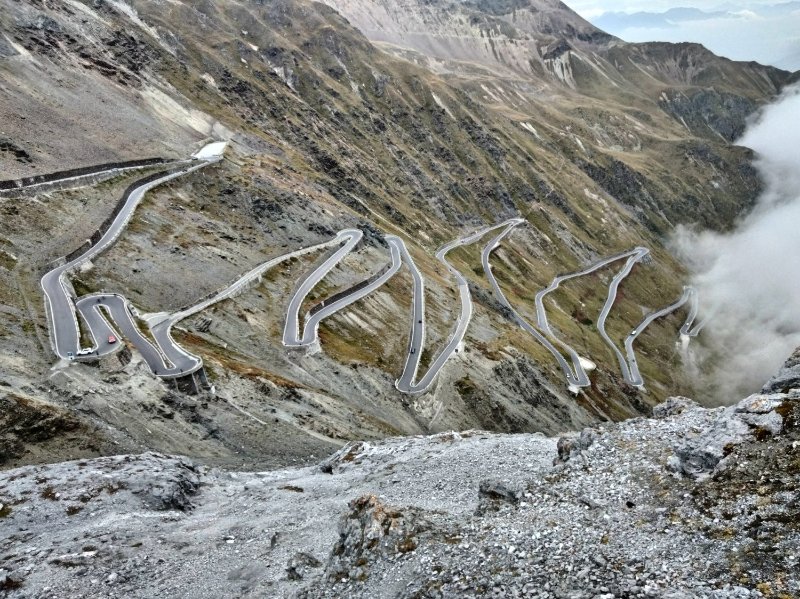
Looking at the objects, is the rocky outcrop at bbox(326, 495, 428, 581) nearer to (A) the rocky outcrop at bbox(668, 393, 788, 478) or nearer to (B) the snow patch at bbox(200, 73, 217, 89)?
(A) the rocky outcrop at bbox(668, 393, 788, 478)

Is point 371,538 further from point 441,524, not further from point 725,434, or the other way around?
point 725,434

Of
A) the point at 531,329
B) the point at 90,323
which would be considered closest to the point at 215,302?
the point at 90,323

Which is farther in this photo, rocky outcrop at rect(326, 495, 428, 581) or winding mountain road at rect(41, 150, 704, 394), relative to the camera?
winding mountain road at rect(41, 150, 704, 394)

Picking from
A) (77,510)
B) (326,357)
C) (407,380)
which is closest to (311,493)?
(77,510)

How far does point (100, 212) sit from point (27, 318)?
1448 inches

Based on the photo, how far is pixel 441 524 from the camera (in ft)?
85.8

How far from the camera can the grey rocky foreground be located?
20.0 m

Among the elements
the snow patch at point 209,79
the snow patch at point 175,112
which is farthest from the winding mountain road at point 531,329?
the snow patch at point 209,79

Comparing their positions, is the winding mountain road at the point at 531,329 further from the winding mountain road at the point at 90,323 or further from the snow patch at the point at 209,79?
the snow patch at the point at 209,79

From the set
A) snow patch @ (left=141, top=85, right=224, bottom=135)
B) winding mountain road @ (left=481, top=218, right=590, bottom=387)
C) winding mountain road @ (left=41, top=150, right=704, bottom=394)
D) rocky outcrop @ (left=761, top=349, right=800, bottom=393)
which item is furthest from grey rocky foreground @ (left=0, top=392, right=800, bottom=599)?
snow patch @ (left=141, top=85, right=224, bottom=135)

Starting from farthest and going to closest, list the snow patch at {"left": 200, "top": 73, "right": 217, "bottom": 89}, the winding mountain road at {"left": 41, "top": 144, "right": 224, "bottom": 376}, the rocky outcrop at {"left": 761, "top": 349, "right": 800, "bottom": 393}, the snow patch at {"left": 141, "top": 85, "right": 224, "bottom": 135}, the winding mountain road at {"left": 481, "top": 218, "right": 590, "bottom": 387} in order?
the snow patch at {"left": 200, "top": 73, "right": 217, "bottom": 89} < the snow patch at {"left": 141, "top": 85, "right": 224, "bottom": 135} < the winding mountain road at {"left": 481, "top": 218, "right": 590, "bottom": 387} < the winding mountain road at {"left": 41, "top": 144, "right": 224, "bottom": 376} < the rocky outcrop at {"left": 761, "top": 349, "right": 800, "bottom": 393}

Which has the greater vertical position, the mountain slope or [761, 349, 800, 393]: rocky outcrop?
[761, 349, 800, 393]: rocky outcrop

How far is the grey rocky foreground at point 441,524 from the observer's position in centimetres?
2000

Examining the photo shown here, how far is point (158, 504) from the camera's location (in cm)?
3619
